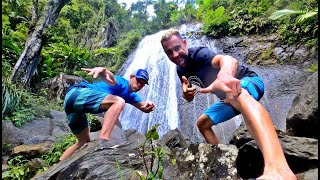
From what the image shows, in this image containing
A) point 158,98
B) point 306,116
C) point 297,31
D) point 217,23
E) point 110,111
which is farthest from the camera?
point 217,23

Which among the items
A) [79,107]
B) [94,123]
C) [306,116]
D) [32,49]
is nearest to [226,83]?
[79,107]

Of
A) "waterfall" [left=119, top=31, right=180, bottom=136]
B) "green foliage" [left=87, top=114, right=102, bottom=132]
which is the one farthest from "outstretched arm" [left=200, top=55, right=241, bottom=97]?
"waterfall" [left=119, top=31, right=180, bottom=136]

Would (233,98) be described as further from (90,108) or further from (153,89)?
(153,89)

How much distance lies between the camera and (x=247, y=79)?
97.4 inches

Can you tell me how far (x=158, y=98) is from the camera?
10.7 meters

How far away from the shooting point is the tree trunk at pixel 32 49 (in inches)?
299

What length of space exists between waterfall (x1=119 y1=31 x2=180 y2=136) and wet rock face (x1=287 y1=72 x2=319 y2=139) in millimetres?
4978

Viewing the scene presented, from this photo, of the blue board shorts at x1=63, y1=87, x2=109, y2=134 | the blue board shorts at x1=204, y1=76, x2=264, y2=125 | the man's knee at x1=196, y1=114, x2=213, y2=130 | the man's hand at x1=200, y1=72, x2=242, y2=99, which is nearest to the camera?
the man's hand at x1=200, y1=72, x2=242, y2=99

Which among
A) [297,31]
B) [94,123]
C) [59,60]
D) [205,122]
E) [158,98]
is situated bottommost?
[158,98]

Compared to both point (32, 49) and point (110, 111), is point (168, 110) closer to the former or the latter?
point (32, 49)

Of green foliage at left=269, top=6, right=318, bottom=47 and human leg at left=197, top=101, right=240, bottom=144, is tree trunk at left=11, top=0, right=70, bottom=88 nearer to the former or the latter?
human leg at left=197, top=101, right=240, bottom=144

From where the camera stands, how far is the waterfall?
9398 millimetres

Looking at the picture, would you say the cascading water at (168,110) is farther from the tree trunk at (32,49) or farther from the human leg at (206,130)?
the human leg at (206,130)

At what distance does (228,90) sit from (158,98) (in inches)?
352
